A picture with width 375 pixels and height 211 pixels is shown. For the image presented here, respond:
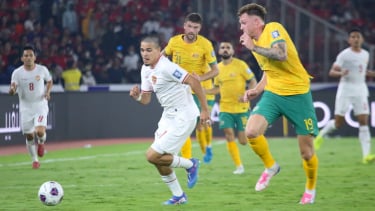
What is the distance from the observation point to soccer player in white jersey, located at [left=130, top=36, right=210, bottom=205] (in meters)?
10.8

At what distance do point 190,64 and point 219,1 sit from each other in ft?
42.5

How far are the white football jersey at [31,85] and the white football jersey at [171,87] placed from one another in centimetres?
641

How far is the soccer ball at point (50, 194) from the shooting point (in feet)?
34.8

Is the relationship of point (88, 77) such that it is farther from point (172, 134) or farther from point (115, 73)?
point (172, 134)

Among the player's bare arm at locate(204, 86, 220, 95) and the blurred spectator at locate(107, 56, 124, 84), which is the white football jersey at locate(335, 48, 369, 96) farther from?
the blurred spectator at locate(107, 56, 124, 84)

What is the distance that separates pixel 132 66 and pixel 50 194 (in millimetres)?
16323

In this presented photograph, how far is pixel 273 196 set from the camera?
11.9 meters

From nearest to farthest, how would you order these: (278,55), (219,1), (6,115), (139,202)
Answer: (278,55), (139,202), (6,115), (219,1)

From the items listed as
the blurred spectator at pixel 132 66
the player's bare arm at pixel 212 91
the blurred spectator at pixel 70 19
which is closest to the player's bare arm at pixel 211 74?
the player's bare arm at pixel 212 91

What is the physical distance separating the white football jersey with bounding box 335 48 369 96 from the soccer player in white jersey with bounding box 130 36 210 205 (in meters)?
7.03

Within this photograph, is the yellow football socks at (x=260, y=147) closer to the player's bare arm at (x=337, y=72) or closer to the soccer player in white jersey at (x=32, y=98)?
the player's bare arm at (x=337, y=72)

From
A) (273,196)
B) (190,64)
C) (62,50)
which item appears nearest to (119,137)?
(62,50)

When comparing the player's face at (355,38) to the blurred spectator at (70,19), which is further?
the blurred spectator at (70,19)

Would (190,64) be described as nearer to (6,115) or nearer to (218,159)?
(218,159)
